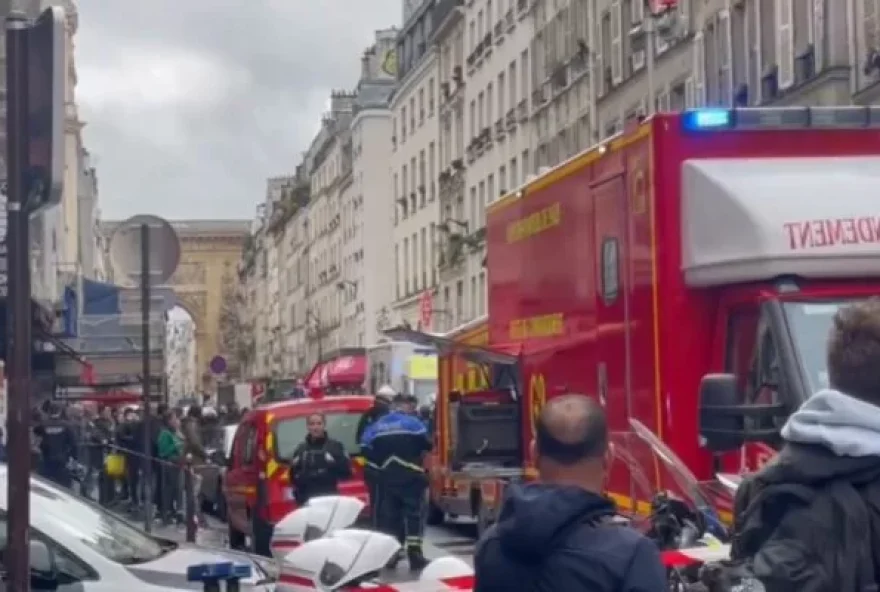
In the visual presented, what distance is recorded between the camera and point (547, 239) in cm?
1520

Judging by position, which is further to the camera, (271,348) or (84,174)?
(271,348)

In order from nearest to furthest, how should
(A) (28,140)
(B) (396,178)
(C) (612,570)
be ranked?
(C) (612,570)
(A) (28,140)
(B) (396,178)

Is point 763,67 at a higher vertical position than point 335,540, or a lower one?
higher

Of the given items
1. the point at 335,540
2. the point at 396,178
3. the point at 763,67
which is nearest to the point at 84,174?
the point at 396,178

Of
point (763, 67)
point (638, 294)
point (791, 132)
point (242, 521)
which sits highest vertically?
point (763, 67)

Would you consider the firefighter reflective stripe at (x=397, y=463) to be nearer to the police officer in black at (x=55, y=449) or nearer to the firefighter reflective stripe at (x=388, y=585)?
the firefighter reflective stripe at (x=388, y=585)

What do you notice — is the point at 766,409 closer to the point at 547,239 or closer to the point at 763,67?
the point at 547,239

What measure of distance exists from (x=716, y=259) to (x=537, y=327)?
13.5 feet

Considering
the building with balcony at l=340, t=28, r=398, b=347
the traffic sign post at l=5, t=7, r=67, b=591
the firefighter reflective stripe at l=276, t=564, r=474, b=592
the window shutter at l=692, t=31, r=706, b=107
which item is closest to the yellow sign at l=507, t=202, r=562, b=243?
the firefighter reflective stripe at l=276, t=564, r=474, b=592

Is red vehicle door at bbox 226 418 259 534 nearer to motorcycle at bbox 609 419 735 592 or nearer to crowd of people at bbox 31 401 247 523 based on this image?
crowd of people at bbox 31 401 247 523

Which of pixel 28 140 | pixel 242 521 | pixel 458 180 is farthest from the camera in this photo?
pixel 458 180

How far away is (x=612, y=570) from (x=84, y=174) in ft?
354

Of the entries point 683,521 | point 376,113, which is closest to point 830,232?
point 683,521

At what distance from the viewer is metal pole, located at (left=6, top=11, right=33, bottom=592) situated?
263 inches
